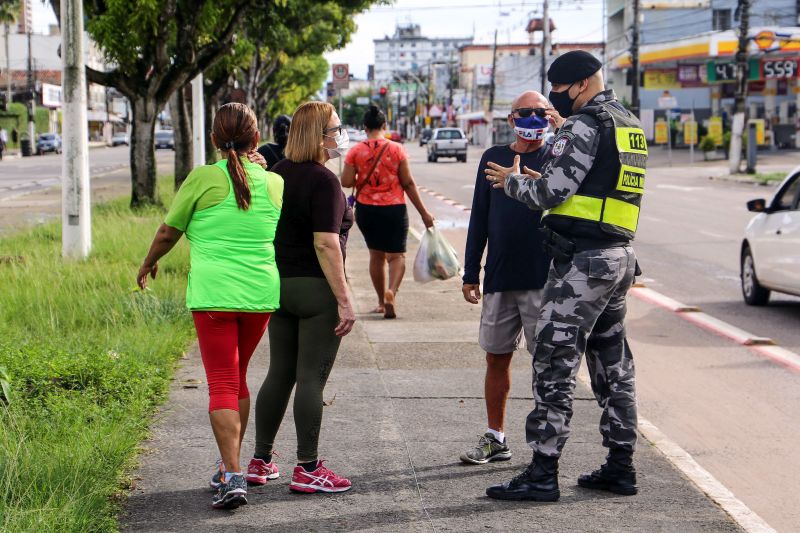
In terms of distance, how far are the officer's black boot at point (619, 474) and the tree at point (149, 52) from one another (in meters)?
15.1

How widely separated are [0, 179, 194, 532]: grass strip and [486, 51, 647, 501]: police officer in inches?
71.6

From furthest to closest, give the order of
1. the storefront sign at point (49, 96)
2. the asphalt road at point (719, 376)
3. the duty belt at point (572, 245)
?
1. the storefront sign at point (49, 96)
2. the asphalt road at point (719, 376)
3. the duty belt at point (572, 245)

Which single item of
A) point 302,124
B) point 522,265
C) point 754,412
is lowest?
point 754,412

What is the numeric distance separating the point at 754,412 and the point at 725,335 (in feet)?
9.42

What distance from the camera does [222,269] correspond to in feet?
16.7

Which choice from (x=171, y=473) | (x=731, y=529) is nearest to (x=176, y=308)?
(x=171, y=473)

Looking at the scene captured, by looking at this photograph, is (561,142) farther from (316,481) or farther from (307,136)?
(316,481)

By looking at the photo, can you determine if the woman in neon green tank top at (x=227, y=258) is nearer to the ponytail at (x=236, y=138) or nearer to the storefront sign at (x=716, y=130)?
the ponytail at (x=236, y=138)

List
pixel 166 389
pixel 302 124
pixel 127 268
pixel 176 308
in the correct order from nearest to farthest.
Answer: pixel 302 124 → pixel 166 389 → pixel 176 308 → pixel 127 268

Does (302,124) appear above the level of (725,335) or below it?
above

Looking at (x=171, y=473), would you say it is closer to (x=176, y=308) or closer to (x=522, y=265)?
(x=522, y=265)

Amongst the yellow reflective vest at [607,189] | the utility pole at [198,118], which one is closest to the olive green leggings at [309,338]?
the yellow reflective vest at [607,189]

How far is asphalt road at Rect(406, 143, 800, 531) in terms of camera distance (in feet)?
20.1

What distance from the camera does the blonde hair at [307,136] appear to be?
5355 mm
